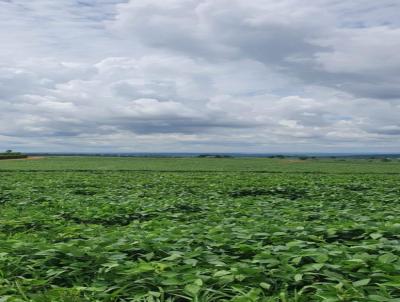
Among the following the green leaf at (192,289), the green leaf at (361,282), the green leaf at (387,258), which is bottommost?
the green leaf at (192,289)

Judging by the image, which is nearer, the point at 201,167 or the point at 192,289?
the point at 192,289

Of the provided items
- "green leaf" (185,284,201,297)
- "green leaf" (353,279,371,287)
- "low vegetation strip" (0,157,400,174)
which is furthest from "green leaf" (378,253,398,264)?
"low vegetation strip" (0,157,400,174)

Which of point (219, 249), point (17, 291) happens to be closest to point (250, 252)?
point (219, 249)

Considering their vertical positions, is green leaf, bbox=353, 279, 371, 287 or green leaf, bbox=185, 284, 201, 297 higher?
green leaf, bbox=353, 279, 371, 287

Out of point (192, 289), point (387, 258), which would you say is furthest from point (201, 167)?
point (192, 289)

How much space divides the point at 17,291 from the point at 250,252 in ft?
7.35

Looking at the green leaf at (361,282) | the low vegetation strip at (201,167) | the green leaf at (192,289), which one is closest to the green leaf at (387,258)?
the green leaf at (361,282)

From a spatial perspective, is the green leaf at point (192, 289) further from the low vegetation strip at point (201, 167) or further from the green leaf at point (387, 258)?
the low vegetation strip at point (201, 167)

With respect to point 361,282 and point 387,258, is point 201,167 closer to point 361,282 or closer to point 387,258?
point 387,258

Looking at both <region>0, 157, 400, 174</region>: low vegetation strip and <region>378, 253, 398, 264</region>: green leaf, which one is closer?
<region>378, 253, 398, 264</region>: green leaf

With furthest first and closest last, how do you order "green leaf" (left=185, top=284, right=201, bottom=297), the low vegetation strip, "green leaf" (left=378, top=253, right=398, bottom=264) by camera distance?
the low vegetation strip → "green leaf" (left=378, top=253, right=398, bottom=264) → "green leaf" (left=185, top=284, right=201, bottom=297)

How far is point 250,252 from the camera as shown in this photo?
4164 millimetres

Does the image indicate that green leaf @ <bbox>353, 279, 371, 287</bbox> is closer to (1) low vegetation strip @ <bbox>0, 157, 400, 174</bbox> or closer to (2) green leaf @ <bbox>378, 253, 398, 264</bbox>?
(2) green leaf @ <bbox>378, 253, 398, 264</bbox>

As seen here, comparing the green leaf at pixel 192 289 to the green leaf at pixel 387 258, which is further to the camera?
the green leaf at pixel 387 258
